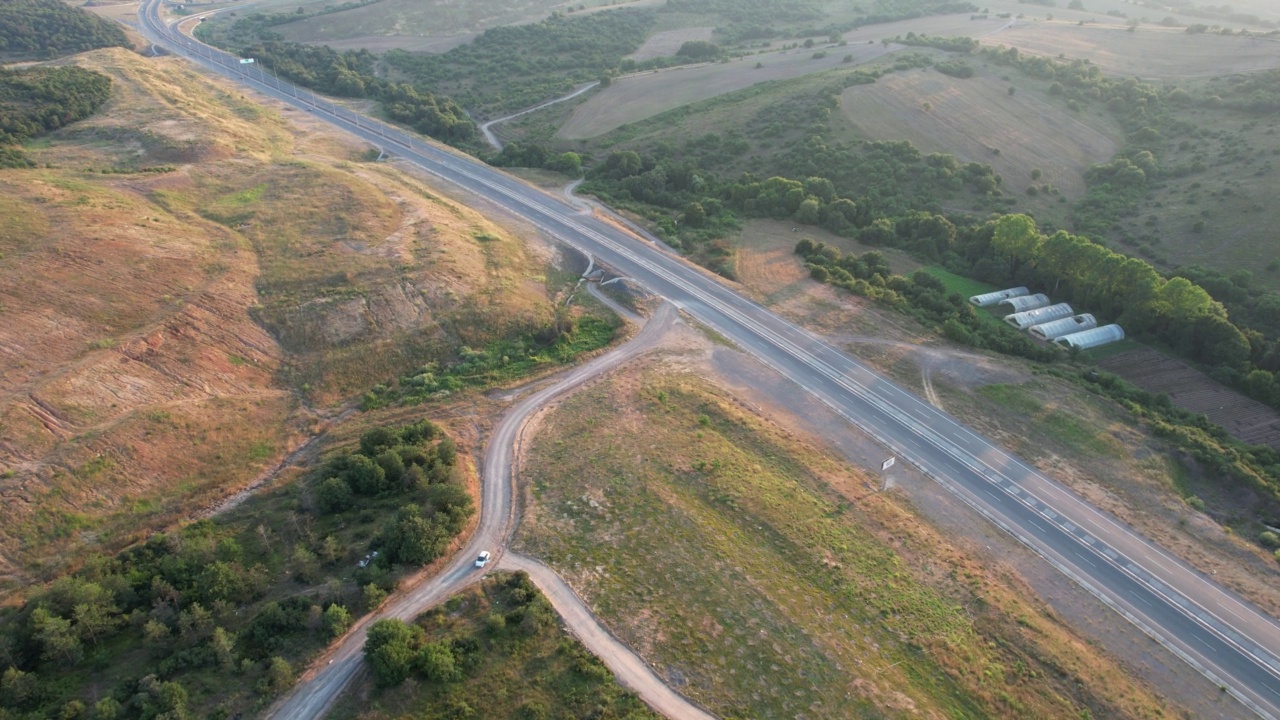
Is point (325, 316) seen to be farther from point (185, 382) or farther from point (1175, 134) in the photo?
point (1175, 134)

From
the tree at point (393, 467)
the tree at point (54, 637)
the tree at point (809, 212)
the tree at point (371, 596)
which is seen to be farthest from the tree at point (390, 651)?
the tree at point (809, 212)

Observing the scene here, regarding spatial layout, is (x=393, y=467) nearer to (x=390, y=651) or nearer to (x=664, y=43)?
(x=390, y=651)

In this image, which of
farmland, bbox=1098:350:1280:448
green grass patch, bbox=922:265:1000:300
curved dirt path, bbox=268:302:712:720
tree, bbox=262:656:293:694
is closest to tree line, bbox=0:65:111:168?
curved dirt path, bbox=268:302:712:720

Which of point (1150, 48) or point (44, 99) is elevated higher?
point (1150, 48)

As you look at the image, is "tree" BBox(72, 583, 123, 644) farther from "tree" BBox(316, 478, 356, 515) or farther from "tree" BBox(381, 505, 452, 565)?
"tree" BBox(381, 505, 452, 565)

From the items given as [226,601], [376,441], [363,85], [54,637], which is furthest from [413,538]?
[363,85]

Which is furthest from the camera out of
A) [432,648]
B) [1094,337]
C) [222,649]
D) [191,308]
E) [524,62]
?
[524,62]

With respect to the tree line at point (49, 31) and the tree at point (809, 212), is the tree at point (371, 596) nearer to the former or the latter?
the tree at point (809, 212)

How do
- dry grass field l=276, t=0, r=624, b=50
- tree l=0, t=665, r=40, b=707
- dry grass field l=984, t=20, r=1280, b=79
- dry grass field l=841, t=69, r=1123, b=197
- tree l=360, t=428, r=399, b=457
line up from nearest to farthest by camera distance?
1. tree l=0, t=665, r=40, b=707
2. tree l=360, t=428, r=399, b=457
3. dry grass field l=841, t=69, r=1123, b=197
4. dry grass field l=984, t=20, r=1280, b=79
5. dry grass field l=276, t=0, r=624, b=50
